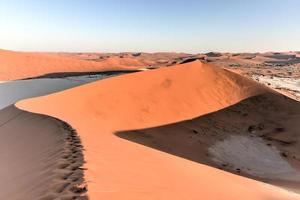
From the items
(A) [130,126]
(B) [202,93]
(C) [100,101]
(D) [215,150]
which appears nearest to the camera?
(D) [215,150]

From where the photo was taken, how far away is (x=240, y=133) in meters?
17.2

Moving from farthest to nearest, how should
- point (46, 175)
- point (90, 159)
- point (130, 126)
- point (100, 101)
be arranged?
point (100, 101), point (130, 126), point (90, 159), point (46, 175)

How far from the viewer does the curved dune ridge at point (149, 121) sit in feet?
20.1

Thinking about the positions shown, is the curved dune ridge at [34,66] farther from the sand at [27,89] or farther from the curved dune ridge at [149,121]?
the curved dune ridge at [149,121]

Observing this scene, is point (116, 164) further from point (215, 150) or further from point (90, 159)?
point (215, 150)

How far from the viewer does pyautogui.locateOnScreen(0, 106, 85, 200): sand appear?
5.43 m

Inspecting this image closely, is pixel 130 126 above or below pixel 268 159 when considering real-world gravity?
above

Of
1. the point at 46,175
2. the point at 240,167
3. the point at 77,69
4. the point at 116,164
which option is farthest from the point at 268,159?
the point at 77,69

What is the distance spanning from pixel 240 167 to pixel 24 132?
7.49 m

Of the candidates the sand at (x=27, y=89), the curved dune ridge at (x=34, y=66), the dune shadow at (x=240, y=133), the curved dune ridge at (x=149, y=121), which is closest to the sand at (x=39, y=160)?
the curved dune ridge at (x=149, y=121)

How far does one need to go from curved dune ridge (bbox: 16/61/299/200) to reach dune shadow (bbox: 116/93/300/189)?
70 cm

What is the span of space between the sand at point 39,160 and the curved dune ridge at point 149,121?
30 centimetres

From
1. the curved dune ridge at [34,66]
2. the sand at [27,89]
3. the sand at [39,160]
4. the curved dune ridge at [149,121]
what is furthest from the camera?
the curved dune ridge at [34,66]

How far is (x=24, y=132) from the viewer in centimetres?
1120
